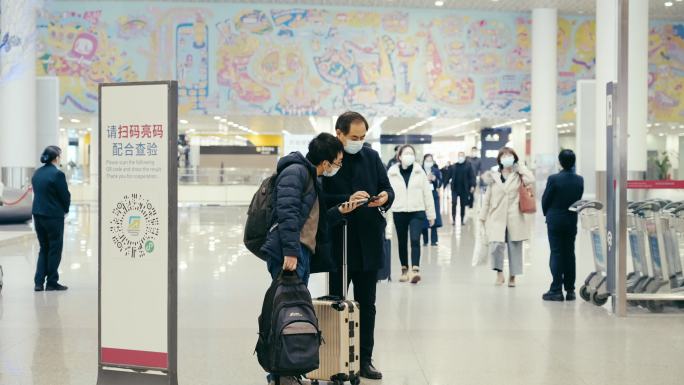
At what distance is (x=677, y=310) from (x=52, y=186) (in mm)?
6179

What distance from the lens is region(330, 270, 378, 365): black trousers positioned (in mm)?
5363

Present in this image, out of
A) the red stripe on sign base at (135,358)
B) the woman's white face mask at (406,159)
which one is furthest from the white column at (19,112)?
the red stripe on sign base at (135,358)

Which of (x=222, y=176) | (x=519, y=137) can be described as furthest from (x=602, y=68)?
(x=222, y=176)

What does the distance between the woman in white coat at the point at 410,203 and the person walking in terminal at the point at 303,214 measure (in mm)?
4557

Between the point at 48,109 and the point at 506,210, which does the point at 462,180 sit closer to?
the point at 48,109

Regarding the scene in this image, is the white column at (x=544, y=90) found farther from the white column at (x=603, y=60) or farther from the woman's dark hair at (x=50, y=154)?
the woman's dark hair at (x=50, y=154)

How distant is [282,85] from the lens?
24469 millimetres

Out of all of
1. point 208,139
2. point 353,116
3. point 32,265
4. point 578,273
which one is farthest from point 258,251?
point 208,139

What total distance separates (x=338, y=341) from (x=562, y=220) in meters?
4.21

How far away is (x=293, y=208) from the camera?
457cm

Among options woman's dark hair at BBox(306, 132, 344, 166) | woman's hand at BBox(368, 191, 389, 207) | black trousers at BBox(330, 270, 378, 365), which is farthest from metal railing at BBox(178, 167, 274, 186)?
woman's dark hair at BBox(306, 132, 344, 166)

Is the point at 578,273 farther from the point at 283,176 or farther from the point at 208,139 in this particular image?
the point at 208,139

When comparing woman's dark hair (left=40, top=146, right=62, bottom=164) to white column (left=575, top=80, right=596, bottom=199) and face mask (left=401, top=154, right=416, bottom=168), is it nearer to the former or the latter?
face mask (left=401, top=154, right=416, bottom=168)

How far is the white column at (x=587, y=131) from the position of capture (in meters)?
19.8
